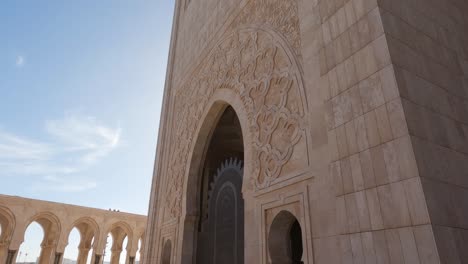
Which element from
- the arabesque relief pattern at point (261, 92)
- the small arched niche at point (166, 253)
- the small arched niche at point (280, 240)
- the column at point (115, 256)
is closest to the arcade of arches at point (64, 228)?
the column at point (115, 256)

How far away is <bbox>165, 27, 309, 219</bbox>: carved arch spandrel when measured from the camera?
2963mm

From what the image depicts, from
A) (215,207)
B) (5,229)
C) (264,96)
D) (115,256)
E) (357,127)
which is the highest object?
(264,96)

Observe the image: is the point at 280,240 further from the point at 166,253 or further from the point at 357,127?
the point at 166,253

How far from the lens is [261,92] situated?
3682 millimetres

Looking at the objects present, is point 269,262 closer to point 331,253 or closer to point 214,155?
point 331,253

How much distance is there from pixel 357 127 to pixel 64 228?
14.5m

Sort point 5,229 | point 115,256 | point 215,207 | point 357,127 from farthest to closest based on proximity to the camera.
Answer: point 115,256, point 5,229, point 215,207, point 357,127

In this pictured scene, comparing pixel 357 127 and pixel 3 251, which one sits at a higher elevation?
pixel 357 127

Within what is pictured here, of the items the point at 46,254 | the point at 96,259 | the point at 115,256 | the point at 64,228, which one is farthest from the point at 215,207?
the point at 115,256

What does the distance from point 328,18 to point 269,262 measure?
2.20 metres

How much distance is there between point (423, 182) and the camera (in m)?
1.48

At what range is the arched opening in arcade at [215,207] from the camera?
4754mm

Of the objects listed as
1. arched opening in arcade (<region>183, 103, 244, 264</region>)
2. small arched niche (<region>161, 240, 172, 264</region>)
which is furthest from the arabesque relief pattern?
small arched niche (<region>161, 240, 172, 264</region>)

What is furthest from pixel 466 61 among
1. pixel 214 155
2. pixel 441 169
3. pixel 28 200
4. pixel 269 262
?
pixel 28 200
